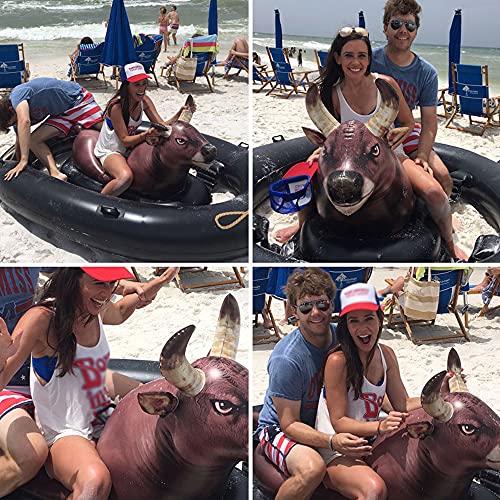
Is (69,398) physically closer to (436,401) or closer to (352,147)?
(436,401)

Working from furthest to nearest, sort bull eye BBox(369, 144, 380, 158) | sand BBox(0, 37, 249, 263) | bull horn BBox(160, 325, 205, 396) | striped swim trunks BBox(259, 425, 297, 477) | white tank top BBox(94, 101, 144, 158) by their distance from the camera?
sand BBox(0, 37, 249, 263), white tank top BBox(94, 101, 144, 158), bull eye BBox(369, 144, 380, 158), striped swim trunks BBox(259, 425, 297, 477), bull horn BBox(160, 325, 205, 396)

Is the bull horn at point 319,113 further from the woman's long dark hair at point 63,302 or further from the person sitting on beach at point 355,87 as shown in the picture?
the woman's long dark hair at point 63,302

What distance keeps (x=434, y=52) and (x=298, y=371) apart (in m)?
20.8

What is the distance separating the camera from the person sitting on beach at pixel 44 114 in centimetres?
469

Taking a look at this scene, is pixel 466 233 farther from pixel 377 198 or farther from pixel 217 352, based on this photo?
pixel 217 352

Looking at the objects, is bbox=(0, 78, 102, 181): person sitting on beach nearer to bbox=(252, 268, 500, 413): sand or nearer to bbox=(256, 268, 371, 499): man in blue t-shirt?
bbox=(252, 268, 500, 413): sand

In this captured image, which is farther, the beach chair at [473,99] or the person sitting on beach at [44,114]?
the beach chair at [473,99]

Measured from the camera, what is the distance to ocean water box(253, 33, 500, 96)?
59.2 ft

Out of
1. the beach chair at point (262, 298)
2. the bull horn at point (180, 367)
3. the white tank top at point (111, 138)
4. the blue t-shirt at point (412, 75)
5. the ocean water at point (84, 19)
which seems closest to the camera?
the bull horn at point (180, 367)

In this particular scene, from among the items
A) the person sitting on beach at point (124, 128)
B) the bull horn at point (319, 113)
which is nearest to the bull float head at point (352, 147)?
the bull horn at point (319, 113)

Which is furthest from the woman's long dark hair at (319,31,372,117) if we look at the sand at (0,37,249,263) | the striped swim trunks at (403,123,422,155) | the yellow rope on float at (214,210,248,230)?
the sand at (0,37,249,263)

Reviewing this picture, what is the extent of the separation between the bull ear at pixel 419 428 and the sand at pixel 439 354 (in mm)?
1705

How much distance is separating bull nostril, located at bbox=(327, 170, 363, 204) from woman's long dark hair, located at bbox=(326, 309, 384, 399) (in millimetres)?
471

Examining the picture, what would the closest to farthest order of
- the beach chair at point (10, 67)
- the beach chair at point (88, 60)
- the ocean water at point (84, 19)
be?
the beach chair at point (10, 67)
the beach chair at point (88, 60)
the ocean water at point (84, 19)
